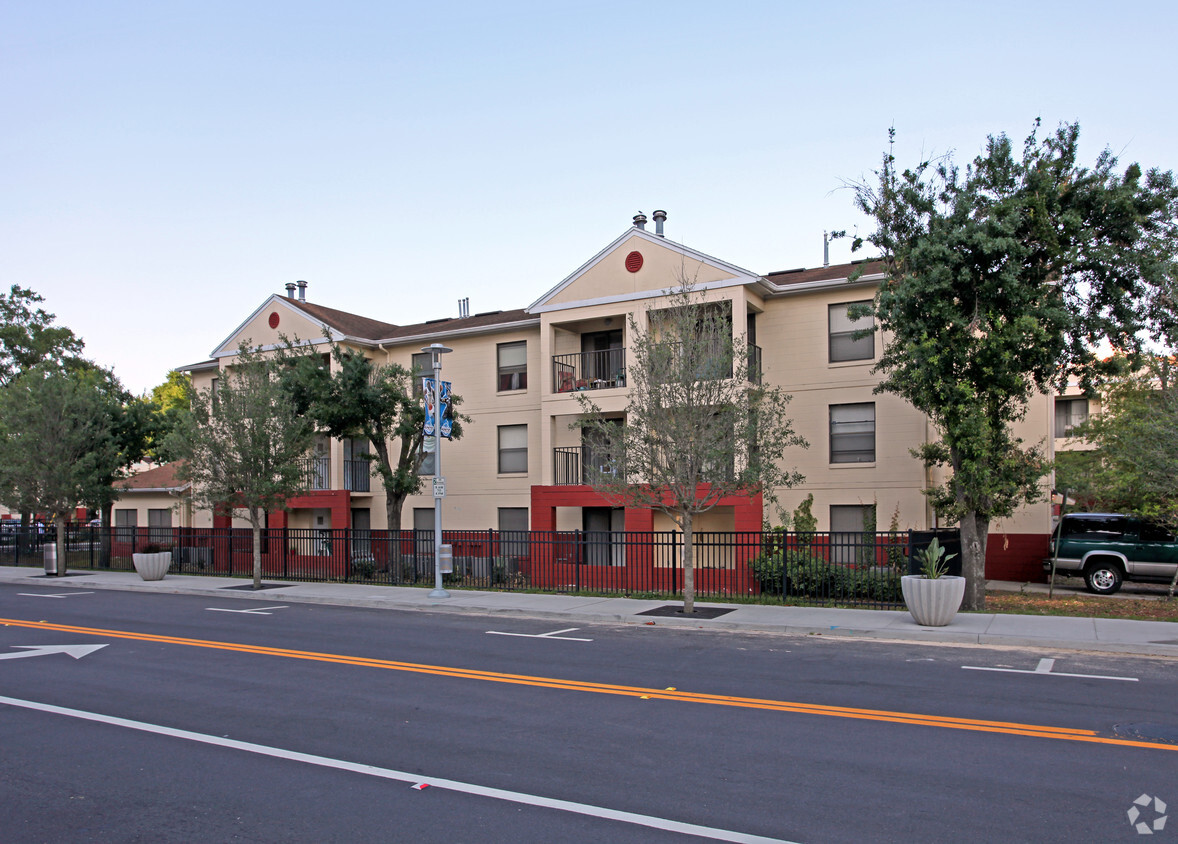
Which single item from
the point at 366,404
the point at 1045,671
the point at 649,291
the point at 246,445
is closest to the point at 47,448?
the point at 246,445

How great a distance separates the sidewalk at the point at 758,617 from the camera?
1239 centimetres

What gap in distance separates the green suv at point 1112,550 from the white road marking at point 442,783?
1713cm

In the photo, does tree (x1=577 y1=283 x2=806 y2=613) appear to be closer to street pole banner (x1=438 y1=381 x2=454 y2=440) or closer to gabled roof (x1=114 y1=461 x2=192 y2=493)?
street pole banner (x1=438 y1=381 x2=454 y2=440)

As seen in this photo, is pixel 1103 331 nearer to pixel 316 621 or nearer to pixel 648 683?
pixel 648 683

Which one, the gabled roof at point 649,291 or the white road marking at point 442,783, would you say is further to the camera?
the gabled roof at point 649,291

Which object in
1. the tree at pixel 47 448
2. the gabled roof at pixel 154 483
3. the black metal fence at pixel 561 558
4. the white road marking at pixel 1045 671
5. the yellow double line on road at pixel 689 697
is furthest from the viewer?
the gabled roof at pixel 154 483

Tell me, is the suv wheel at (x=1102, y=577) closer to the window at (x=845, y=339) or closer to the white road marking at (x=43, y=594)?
the window at (x=845, y=339)

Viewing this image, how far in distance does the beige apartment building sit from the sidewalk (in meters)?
4.37

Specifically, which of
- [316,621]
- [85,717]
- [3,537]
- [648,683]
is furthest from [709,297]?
[3,537]

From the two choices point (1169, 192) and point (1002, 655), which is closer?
point (1002, 655)

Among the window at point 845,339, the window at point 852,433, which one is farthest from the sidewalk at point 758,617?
the window at point 845,339

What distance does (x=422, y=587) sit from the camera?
70.6ft

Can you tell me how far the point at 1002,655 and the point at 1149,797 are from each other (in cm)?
614

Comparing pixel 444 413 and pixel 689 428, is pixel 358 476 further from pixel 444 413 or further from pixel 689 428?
pixel 689 428
